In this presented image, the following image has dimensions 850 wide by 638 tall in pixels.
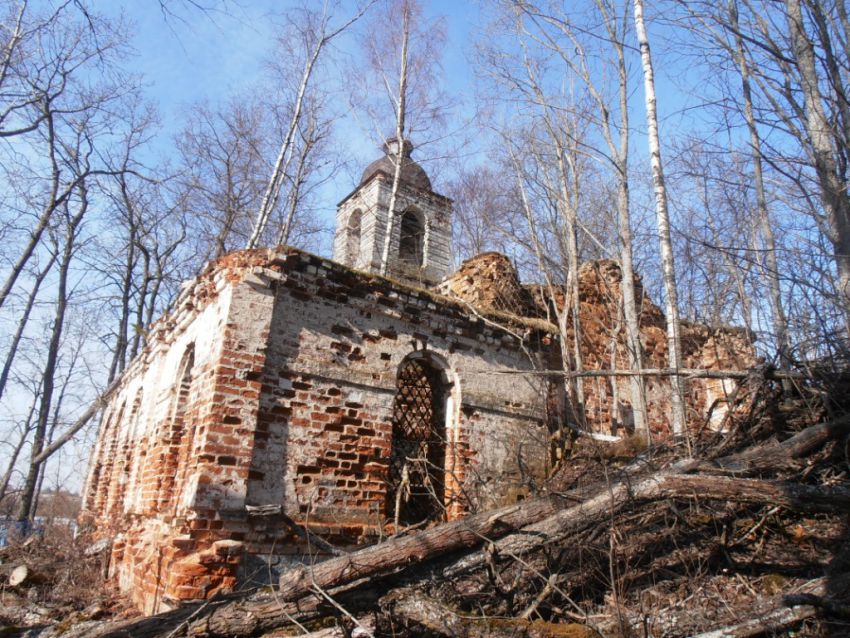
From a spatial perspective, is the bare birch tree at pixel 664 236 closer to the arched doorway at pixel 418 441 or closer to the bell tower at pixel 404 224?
the arched doorway at pixel 418 441

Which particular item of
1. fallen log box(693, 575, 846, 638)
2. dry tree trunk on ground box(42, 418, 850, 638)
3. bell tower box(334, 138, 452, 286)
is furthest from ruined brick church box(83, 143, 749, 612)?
bell tower box(334, 138, 452, 286)

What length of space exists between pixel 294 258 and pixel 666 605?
16.1 feet

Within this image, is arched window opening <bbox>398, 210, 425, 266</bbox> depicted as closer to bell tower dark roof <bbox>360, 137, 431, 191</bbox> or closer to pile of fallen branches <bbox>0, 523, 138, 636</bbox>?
bell tower dark roof <bbox>360, 137, 431, 191</bbox>

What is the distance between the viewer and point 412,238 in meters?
19.7

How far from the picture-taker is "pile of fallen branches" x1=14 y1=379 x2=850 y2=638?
12.6ft

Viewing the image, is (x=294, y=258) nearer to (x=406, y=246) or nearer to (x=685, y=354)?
(x=685, y=354)

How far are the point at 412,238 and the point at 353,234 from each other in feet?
7.95

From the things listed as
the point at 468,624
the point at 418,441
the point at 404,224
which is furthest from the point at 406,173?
the point at 468,624

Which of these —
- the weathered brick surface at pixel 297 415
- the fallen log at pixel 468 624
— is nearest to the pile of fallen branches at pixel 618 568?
the fallen log at pixel 468 624

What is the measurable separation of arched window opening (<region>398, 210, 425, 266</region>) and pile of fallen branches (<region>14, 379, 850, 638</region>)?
14.8 meters

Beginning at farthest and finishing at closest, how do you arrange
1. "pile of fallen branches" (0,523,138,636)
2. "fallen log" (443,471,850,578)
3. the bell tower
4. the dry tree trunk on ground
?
the bell tower
"pile of fallen branches" (0,523,138,636)
"fallen log" (443,471,850,578)
the dry tree trunk on ground

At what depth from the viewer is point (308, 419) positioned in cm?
625

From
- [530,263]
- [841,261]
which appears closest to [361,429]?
[841,261]

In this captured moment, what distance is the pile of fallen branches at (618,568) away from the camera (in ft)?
12.6
